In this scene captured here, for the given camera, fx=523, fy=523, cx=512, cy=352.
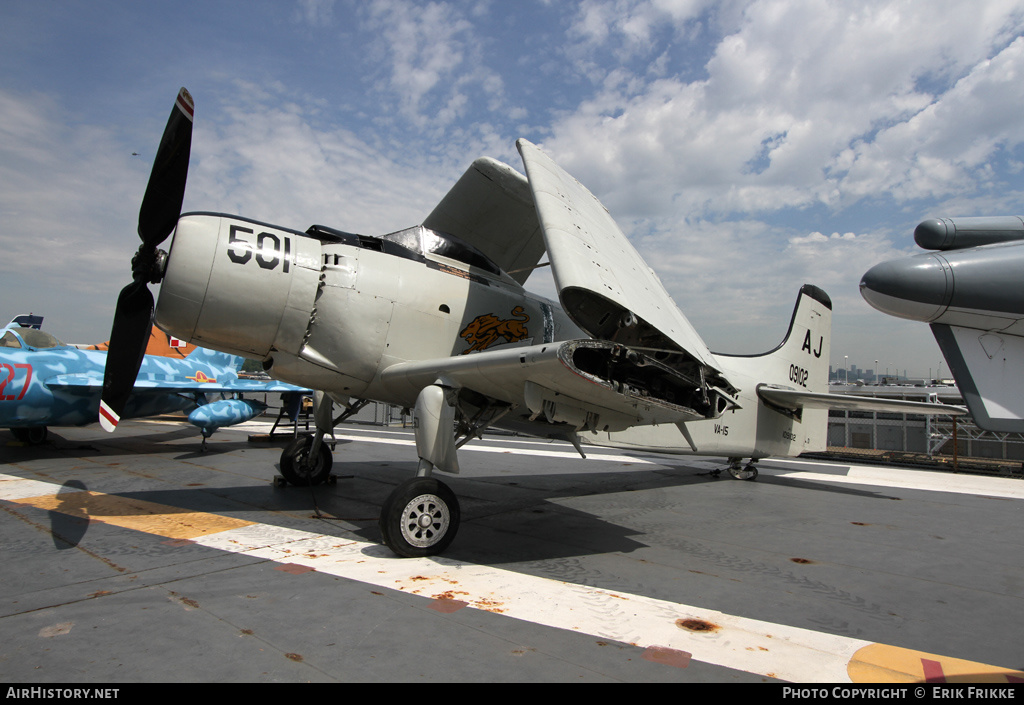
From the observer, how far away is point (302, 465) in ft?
26.5

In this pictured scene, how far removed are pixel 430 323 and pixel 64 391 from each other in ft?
36.0

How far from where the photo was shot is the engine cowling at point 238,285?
15.7 feet

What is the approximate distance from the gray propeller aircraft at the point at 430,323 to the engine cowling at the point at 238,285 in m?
0.01

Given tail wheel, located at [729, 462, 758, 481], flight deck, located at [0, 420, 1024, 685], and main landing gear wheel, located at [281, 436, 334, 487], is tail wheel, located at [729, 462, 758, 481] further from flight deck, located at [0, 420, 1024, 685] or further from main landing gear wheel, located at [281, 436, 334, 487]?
main landing gear wheel, located at [281, 436, 334, 487]

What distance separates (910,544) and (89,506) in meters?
9.50

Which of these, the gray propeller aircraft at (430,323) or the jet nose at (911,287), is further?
the gray propeller aircraft at (430,323)

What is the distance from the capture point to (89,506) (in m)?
6.36

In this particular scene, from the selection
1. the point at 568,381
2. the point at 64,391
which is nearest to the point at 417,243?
the point at 568,381

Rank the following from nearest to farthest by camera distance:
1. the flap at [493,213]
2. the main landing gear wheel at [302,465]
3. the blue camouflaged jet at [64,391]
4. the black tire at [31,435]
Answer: the flap at [493,213], the main landing gear wheel at [302,465], the blue camouflaged jet at [64,391], the black tire at [31,435]

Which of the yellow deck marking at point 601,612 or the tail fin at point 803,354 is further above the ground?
the tail fin at point 803,354

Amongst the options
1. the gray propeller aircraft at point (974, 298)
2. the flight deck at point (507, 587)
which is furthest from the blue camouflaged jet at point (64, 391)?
the gray propeller aircraft at point (974, 298)

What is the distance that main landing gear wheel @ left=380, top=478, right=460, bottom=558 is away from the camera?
4.53 m

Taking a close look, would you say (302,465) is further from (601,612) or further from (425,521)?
(601,612)

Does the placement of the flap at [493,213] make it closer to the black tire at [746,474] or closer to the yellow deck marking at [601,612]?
the yellow deck marking at [601,612]
